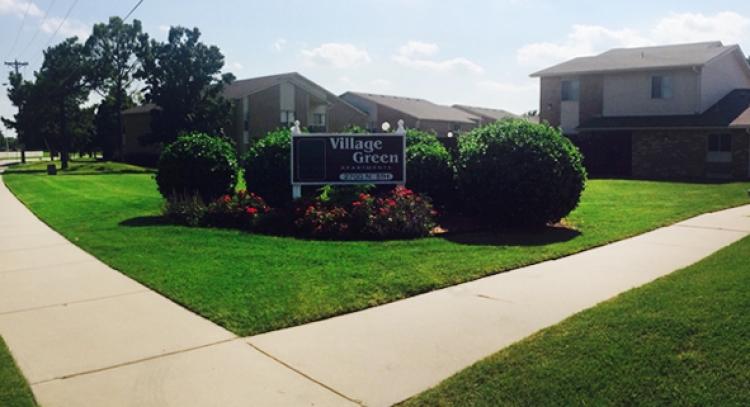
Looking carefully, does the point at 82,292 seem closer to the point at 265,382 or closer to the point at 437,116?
the point at 265,382

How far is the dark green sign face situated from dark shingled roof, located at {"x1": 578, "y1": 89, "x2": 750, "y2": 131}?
2105cm

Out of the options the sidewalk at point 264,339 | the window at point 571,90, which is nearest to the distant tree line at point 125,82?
the window at point 571,90

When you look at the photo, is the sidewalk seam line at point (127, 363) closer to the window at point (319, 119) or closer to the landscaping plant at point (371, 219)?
the landscaping plant at point (371, 219)

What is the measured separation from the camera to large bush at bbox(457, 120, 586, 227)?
1238 cm

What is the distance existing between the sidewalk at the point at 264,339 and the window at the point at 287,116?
37.7m

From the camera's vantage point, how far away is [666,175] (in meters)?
31.6

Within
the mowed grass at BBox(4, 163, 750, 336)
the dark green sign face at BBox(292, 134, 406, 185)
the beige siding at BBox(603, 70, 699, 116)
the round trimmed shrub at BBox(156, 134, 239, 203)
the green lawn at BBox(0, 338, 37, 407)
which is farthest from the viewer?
the beige siding at BBox(603, 70, 699, 116)

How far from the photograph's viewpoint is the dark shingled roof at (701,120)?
97.5 feet

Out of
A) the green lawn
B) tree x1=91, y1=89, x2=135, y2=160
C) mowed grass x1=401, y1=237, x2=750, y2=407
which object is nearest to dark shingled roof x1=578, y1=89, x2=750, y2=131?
mowed grass x1=401, y1=237, x2=750, y2=407

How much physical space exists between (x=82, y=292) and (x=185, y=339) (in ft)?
8.59

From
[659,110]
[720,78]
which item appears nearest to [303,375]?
[659,110]

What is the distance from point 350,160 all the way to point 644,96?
80.1ft

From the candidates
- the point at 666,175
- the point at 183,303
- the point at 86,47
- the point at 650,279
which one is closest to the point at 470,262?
the point at 650,279

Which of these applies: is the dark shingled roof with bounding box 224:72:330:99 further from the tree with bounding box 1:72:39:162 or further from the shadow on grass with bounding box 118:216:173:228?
the shadow on grass with bounding box 118:216:173:228
